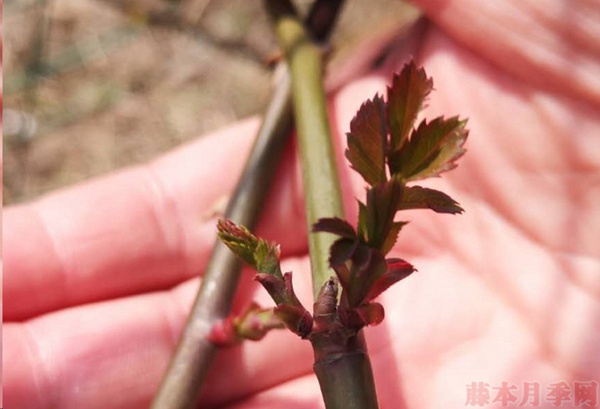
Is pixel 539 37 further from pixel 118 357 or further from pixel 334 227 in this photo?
pixel 118 357

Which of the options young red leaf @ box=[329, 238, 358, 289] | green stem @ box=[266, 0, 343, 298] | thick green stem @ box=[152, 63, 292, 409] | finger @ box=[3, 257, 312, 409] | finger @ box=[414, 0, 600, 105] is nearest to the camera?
young red leaf @ box=[329, 238, 358, 289]

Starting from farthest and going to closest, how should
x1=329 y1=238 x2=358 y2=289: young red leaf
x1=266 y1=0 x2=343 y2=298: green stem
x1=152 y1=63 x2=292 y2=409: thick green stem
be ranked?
1. x1=152 y1=63 x2=292 y2=409: thick green stem
2. x1=266 y1=0 x2=343 y2=298: green stem
3. x1=329 y1=238 x2=358 y2=289: young red leaf

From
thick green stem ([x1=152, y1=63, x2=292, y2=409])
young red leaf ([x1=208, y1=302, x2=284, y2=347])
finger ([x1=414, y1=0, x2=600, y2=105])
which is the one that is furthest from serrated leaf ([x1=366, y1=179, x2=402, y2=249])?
finger ([x1=414, y1=0, x2=600, y2=105])

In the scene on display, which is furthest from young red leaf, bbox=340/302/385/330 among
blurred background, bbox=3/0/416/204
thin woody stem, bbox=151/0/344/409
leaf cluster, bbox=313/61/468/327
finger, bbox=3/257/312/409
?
blurred background, bbox=3/0/416/204

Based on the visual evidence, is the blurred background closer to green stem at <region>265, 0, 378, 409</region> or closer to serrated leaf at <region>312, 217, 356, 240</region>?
green stem at <region>265, 0, 378, 409</region>

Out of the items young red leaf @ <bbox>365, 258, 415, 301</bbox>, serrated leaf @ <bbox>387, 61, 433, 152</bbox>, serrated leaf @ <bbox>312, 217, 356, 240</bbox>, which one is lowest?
young red leaf @ <bbox>365, 258, 415, 301</bbox>

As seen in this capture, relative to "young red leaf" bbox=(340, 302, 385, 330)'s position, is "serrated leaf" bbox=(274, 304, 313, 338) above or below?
above

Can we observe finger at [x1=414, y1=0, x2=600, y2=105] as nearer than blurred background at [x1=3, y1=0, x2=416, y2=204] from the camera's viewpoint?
Yes

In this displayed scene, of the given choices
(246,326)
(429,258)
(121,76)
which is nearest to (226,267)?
(246,326)

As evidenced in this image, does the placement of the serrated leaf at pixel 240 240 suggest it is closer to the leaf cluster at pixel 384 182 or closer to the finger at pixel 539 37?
the leaf cluster at pixel 384 182
